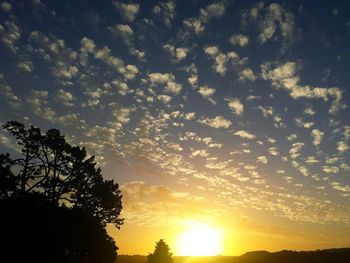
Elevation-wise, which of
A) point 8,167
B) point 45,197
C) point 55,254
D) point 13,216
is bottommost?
point 55,254

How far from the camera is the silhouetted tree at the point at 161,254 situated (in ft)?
184

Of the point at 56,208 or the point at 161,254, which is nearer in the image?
the point at 56,208

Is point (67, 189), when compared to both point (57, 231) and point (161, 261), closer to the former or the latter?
point (57, 231)

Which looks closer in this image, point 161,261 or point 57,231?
point 57,231

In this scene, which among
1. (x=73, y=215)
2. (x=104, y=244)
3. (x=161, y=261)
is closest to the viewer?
(x=73, y=215)

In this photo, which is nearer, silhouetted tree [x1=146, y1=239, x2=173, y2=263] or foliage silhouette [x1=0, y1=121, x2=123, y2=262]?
foliage silhouette [x1=0, y1=121, x2=123, y2=262]

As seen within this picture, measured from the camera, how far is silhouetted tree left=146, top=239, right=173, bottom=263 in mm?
56219

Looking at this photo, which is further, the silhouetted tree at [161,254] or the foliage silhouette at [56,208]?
the silhouetted tree at [161,254]

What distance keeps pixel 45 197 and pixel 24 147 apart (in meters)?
6.09

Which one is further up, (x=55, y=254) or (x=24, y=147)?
(x=24, y=147)

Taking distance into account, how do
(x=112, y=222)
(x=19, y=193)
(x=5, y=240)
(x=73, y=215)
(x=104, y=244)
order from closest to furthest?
1. (x=5, y=240)
2. (x=19, y=193)
3. (x=73, y=215)
4. (x=104, y=244)
5. (x=112, y=222)

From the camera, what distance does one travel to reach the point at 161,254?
56500 mm

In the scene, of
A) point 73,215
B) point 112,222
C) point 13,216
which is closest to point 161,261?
point 112,222

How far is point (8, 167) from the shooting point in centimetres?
3888
